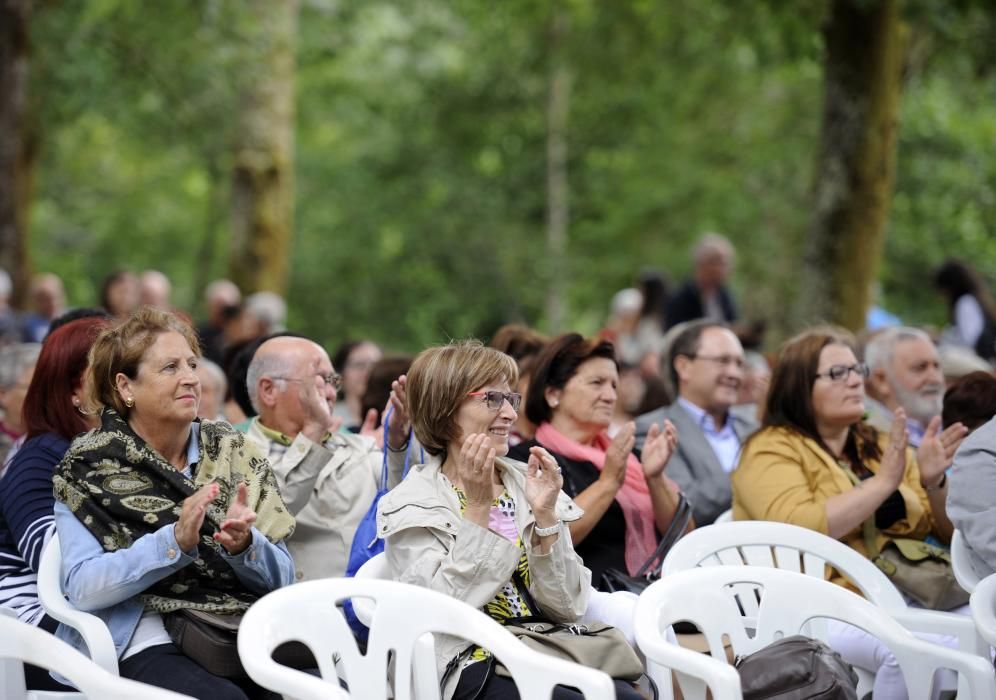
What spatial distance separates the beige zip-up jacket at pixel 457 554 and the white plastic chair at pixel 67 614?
2.74 feet

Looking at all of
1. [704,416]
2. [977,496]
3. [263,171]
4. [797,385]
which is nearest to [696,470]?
[704,416]

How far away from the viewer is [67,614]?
3.37 meters

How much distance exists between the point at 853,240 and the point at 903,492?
199 inches

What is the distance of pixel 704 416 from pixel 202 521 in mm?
3094

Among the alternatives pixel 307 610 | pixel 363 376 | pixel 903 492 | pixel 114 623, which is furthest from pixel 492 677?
pixel 363 376

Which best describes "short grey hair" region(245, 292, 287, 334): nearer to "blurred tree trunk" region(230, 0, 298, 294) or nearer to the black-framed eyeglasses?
"blurred tree trunk" region(230, 0, 298, 294)

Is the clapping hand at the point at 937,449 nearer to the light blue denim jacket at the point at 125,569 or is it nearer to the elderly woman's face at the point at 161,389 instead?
the light blue denim jacket at the point at 125,569

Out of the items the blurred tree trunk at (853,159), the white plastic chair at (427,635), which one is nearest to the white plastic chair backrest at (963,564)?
the white plastic chair at (427,635)

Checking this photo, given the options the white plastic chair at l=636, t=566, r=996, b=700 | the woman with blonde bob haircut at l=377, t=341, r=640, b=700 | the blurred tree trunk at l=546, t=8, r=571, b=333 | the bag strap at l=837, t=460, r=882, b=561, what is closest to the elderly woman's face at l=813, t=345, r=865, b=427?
the bag strap at l=837, t=460, r=882, b=561

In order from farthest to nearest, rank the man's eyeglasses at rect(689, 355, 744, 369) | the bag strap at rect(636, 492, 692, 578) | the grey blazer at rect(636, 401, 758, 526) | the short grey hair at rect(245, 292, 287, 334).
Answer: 1. the short grey hair at rect(245, 292, 287, 334)
2. the man's eyeglasses at rect(689, 355, 744, 369)
3. the grey blazer at rect(636, 401, 758, 526)
4. the bag strap at rect(636, 492, 692, 578)

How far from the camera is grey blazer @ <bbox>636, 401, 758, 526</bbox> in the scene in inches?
210

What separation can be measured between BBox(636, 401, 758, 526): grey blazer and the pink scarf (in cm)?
54

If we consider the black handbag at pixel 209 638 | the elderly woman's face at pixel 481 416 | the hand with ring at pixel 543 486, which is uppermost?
the elderly woman's face at pixel 481 416

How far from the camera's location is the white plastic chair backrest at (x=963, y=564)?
408 centimetres
